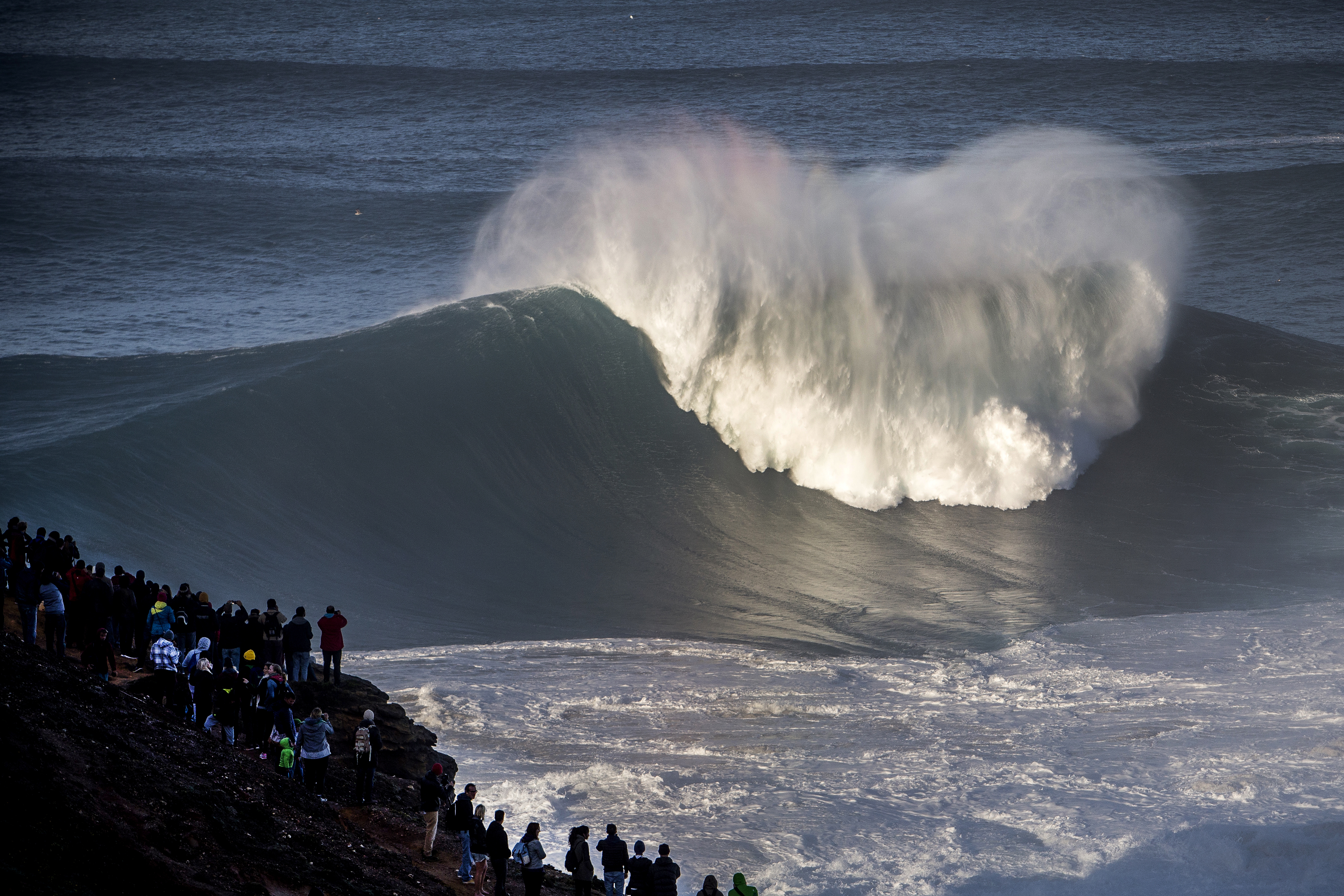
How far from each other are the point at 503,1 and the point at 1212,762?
2920 inches

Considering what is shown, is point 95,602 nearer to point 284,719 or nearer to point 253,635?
point 253,635

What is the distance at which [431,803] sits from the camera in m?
8.58

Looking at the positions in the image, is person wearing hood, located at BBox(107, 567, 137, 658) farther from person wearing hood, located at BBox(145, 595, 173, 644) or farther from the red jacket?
the red jacket

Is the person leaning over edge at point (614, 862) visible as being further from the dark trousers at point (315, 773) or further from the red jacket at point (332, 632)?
the red jacket at point (332, 632)

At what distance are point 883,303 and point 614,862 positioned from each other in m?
15.3

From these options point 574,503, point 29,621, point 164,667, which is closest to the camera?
point 164,667

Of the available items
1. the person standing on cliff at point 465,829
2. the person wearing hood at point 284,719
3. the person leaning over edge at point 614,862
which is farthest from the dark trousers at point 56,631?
the person leaning over edge at point 614,862

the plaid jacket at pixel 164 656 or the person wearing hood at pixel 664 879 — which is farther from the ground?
the plaid jacket at pixel 164 656

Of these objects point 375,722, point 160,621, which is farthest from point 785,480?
point 160,621

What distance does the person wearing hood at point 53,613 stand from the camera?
9.34m

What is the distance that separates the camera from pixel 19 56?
2464 inches

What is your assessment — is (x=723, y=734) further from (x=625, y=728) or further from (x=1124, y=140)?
(x=1124, y=140)

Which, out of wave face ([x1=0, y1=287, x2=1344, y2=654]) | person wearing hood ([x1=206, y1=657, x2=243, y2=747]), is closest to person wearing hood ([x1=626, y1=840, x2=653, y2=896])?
person wearing hood ([x1=206, y1=657, x2=243, y2=747])

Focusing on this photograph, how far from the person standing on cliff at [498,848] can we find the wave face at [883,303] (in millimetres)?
12160
